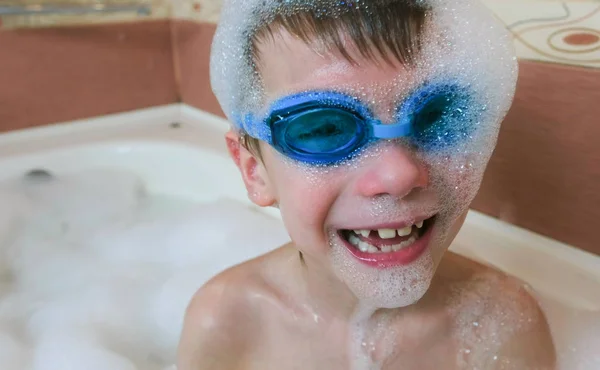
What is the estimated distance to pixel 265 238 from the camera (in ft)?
4.35

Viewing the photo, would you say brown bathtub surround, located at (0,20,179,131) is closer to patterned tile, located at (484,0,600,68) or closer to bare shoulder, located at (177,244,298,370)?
bare shoulder, located at (177,244,298,370)

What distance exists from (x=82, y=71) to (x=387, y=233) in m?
1.35

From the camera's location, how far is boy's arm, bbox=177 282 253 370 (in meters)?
0.88

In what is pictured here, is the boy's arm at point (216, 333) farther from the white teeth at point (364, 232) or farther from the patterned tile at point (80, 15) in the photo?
the patterned tile at point (80, 15)

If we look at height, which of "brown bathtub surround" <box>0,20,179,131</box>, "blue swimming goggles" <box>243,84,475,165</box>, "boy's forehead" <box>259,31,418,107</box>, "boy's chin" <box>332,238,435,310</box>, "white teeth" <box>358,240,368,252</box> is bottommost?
"brown bathtub surround" <box>0,20,179,131</box>

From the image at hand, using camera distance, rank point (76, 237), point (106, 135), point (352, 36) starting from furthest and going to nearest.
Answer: point (106, 135) < point (76, 237) < point (352, 36)

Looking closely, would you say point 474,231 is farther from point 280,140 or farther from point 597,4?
point 280,140

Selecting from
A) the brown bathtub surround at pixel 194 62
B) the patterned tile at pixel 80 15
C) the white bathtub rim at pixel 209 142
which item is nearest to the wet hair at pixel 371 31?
the white bathtub rim at pixel 209 142

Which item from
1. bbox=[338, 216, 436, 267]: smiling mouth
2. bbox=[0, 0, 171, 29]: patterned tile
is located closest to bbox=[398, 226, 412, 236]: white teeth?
bbox=[338, 216, 436, 267]: smiling mouth

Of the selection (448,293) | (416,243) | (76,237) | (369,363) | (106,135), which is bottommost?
(76,237)

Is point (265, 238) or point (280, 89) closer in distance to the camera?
point (280, 89)

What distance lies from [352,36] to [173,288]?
0.90 m

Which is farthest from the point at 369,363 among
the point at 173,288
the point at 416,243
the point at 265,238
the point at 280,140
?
the point at 173,288

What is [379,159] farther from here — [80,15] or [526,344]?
[80,15]
